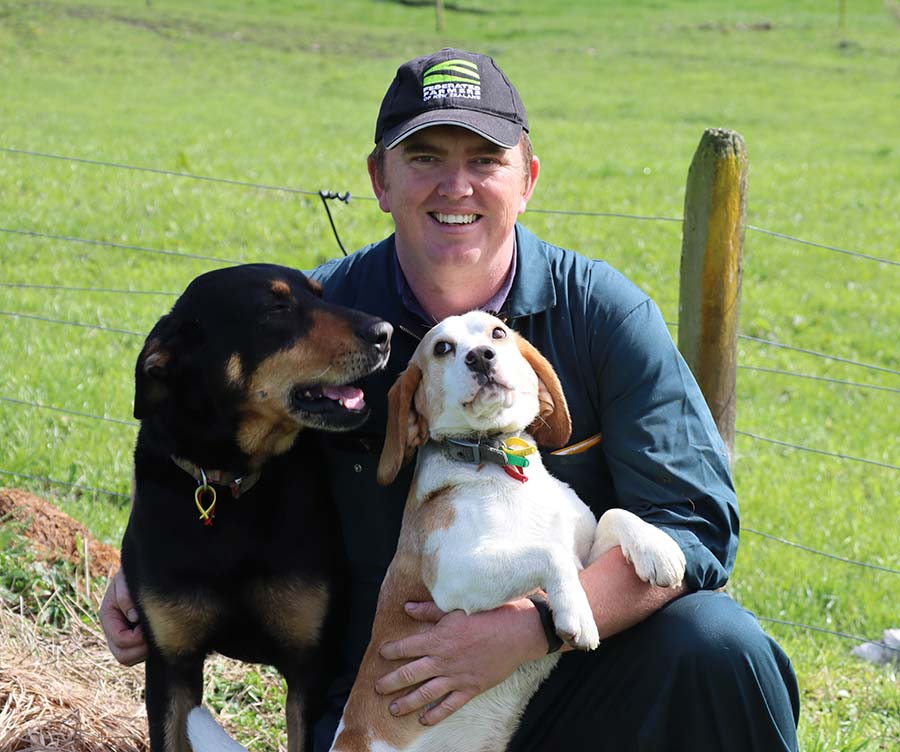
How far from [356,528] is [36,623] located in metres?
1.50

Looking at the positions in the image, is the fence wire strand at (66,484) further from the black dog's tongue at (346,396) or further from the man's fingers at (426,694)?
the man's fingers at (426,694)

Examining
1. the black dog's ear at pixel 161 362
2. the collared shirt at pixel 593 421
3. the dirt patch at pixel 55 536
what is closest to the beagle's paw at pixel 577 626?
the collared shirt at pixel 593 421

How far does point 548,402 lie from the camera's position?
3.05 m

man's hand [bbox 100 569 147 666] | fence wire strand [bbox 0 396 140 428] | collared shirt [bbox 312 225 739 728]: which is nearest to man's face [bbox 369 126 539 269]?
collared shirt [bbox 312 225 739 728]

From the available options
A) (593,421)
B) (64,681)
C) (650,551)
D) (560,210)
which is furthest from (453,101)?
(560,210)

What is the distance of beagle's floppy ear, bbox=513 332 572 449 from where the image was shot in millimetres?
3031

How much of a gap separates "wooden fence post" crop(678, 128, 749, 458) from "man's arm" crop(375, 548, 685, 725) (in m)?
1.22

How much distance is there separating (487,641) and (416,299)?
1046 mm

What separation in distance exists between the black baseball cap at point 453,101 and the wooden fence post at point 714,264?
0.78 m

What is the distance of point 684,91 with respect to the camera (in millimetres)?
22016

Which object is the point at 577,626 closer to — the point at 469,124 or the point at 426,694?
the point at 426,694

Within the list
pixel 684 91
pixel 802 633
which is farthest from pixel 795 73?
pixel 802 633

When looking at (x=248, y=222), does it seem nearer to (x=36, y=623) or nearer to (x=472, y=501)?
(x=36, y=623)

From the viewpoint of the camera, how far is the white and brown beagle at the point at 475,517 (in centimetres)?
281
